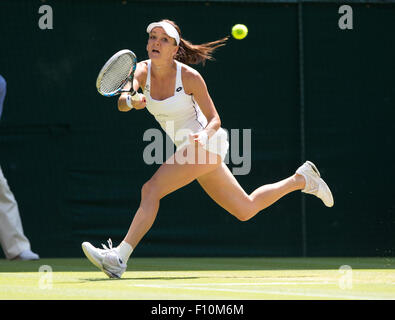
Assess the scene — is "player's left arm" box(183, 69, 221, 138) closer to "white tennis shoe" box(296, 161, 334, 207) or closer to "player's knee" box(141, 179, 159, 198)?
"player's knee" box(141, 179, 159, 198)

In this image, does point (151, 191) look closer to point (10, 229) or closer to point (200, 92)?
point (200, 92)

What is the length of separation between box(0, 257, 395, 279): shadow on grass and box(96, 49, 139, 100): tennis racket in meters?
1.71

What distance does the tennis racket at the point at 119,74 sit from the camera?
5895mm

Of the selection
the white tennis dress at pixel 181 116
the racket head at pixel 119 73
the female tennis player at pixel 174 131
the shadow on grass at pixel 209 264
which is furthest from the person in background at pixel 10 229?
the racket head at pixel 119 73

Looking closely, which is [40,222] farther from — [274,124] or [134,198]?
[274,124]

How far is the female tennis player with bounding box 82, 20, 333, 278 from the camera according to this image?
5777 millimetres

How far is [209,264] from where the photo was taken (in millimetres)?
8141

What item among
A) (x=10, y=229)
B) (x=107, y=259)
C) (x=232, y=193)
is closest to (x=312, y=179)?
(x=232, y=193)

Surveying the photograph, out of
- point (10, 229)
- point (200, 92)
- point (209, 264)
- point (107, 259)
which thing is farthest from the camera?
point (10, 229)

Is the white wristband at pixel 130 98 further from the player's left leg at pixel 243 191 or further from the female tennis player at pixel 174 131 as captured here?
the player's left leg at pixel 243 191

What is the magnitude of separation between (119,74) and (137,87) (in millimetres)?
143

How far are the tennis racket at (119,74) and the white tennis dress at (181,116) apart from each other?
0.76ft
